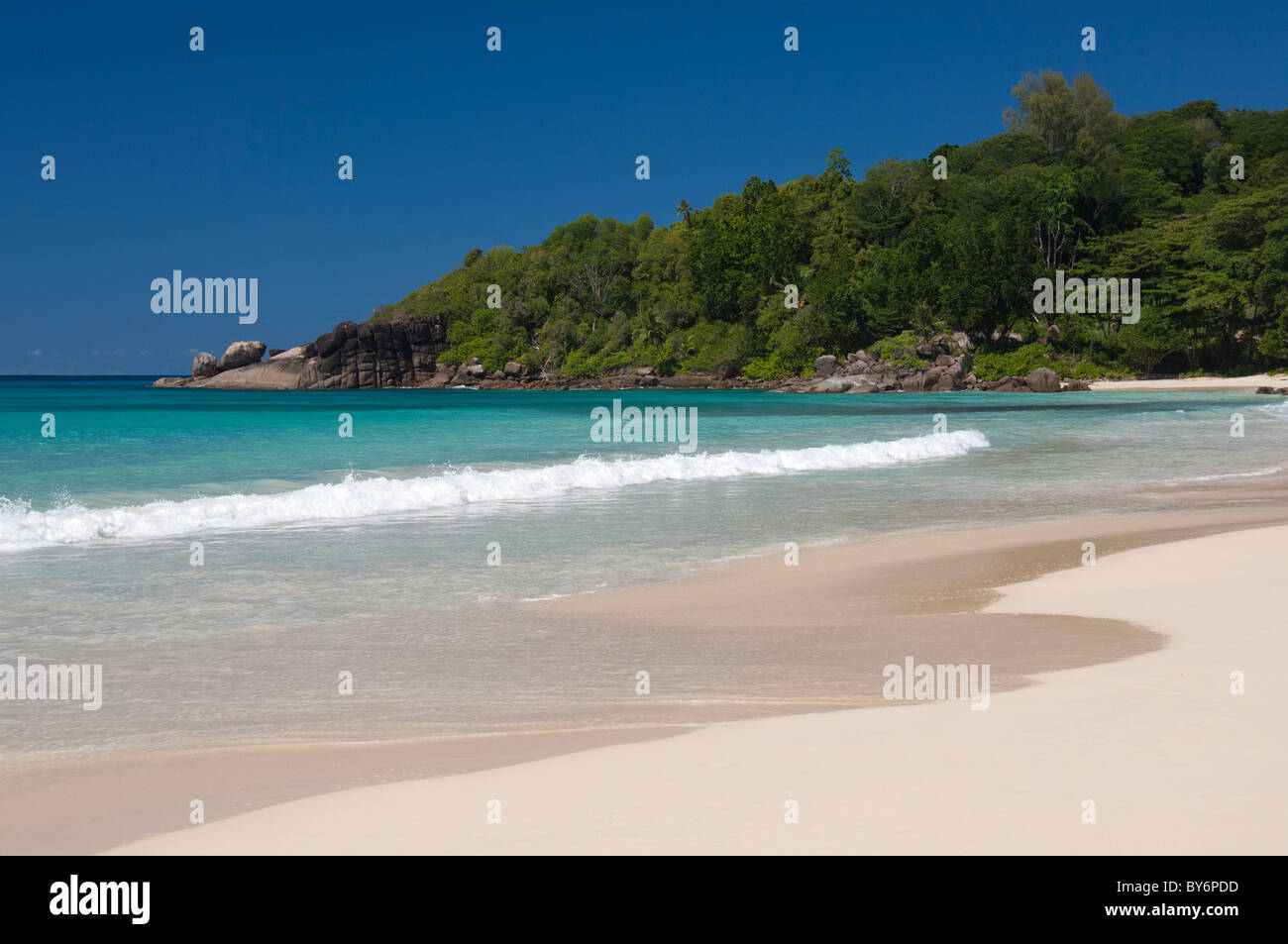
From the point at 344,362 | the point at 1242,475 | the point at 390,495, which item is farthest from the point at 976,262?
the point at 390,495

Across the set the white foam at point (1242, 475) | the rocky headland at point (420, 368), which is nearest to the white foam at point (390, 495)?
the white foam at point (1242, 475)

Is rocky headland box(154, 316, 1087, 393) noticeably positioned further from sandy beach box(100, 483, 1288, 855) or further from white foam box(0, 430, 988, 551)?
sandy beach box(100, 483, 1288, 855)

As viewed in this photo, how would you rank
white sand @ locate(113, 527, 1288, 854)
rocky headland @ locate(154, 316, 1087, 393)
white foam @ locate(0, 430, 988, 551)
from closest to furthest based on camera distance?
white sand @ locate(113, 527, 1288, 854) → white foam @ locate(0, 430, 988, 551) → rocky headland @ locate(154, 316, 1087, 393)

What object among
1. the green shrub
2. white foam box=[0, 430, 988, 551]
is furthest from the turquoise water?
the green shrub

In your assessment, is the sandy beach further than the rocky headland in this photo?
No

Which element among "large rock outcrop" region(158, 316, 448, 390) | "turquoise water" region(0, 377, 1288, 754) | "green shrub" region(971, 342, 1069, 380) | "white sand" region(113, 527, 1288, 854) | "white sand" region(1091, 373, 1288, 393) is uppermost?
"large rock outcrop" region(158, 316, 448, 390)

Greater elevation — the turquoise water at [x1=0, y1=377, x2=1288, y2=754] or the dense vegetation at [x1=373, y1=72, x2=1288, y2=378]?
the dense vegetation at [x1=373, y1=72, x2=1288, y2=378]

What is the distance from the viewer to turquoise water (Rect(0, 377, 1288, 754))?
6.06 metres

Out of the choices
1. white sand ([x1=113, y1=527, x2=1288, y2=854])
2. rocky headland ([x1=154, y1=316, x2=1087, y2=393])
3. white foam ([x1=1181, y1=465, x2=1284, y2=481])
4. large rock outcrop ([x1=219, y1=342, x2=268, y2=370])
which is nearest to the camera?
white sand ([x1=113, y1=527, x2=1288, y2=854])

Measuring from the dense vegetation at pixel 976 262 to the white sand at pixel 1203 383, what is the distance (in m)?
3.83

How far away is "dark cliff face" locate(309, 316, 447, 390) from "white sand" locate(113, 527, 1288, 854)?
11081 cm

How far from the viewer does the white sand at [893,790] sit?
3.82m

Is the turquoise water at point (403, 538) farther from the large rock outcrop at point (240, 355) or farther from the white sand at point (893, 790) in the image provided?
the large rock outcrop at point (240, 355)
